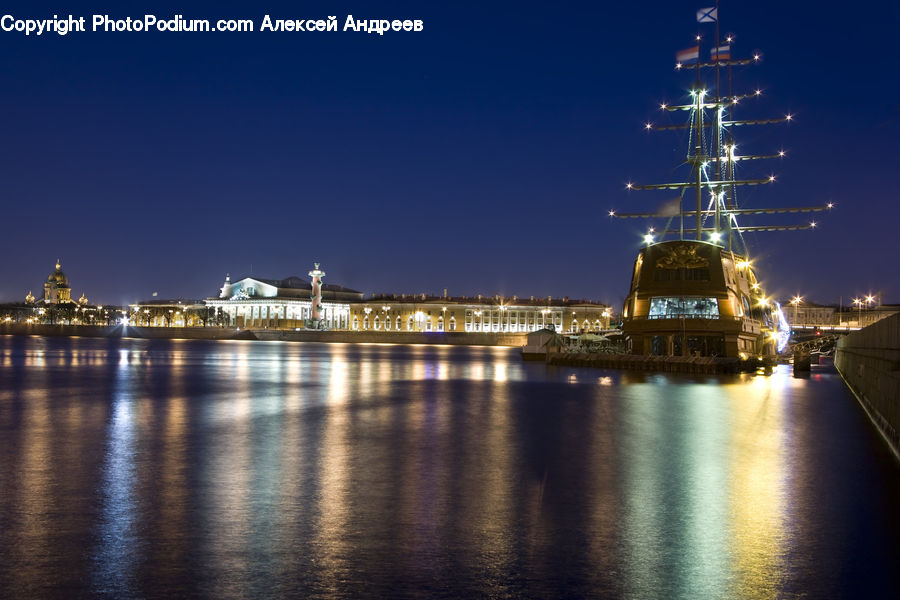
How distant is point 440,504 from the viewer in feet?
41.6

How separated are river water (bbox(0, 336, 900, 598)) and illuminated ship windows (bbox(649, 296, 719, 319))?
1348 inches

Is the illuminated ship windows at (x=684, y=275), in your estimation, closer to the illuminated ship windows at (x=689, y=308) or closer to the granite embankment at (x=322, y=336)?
the illuminated ship windows at (x=689, y=308)

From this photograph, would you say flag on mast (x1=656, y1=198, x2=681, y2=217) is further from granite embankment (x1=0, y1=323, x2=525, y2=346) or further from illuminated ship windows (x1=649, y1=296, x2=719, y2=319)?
granite embankment (x1=0, y1=323, x2=525, y2=346)

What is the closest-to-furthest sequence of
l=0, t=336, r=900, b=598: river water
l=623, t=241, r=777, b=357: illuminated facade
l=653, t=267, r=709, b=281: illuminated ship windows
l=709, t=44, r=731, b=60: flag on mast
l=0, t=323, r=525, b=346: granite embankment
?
l=0, t=336, r=900, b=598: river water → l=623, t=241, r=777, b=357: illuminated facade → l=653, t=267, r=709, b=281: illuminated ship windows → l=709, t=44, r=731, b=60: flag on mast → l=0, t=323, r=525, b=346: granite embankment

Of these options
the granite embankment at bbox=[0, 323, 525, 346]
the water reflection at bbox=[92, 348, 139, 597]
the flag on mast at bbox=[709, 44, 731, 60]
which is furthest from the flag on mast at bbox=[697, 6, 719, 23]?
the granite embankment at bbox=[0, 323, 525, 346]

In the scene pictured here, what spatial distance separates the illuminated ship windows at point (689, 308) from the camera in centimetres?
6100

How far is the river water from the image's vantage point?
9.02 m

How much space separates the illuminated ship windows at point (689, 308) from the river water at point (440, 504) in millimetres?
34233

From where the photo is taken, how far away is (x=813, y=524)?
38.9 ft

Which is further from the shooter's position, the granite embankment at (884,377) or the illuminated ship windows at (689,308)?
the illuminated ship windows at (689,308)

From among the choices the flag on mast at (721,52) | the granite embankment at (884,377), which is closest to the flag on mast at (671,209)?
the flag on mast at (721,52)

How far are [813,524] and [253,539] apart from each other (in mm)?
7775

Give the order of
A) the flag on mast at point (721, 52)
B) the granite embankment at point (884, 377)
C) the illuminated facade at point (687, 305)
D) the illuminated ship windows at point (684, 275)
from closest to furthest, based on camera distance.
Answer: the granite embankment at point (884, 377) → the illuminated facade at point (687, 305) → the illuminated ship windows at point (684, 275) → the flag on mast at point (721, 52)

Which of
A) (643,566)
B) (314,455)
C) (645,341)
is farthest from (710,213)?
(643,566)
